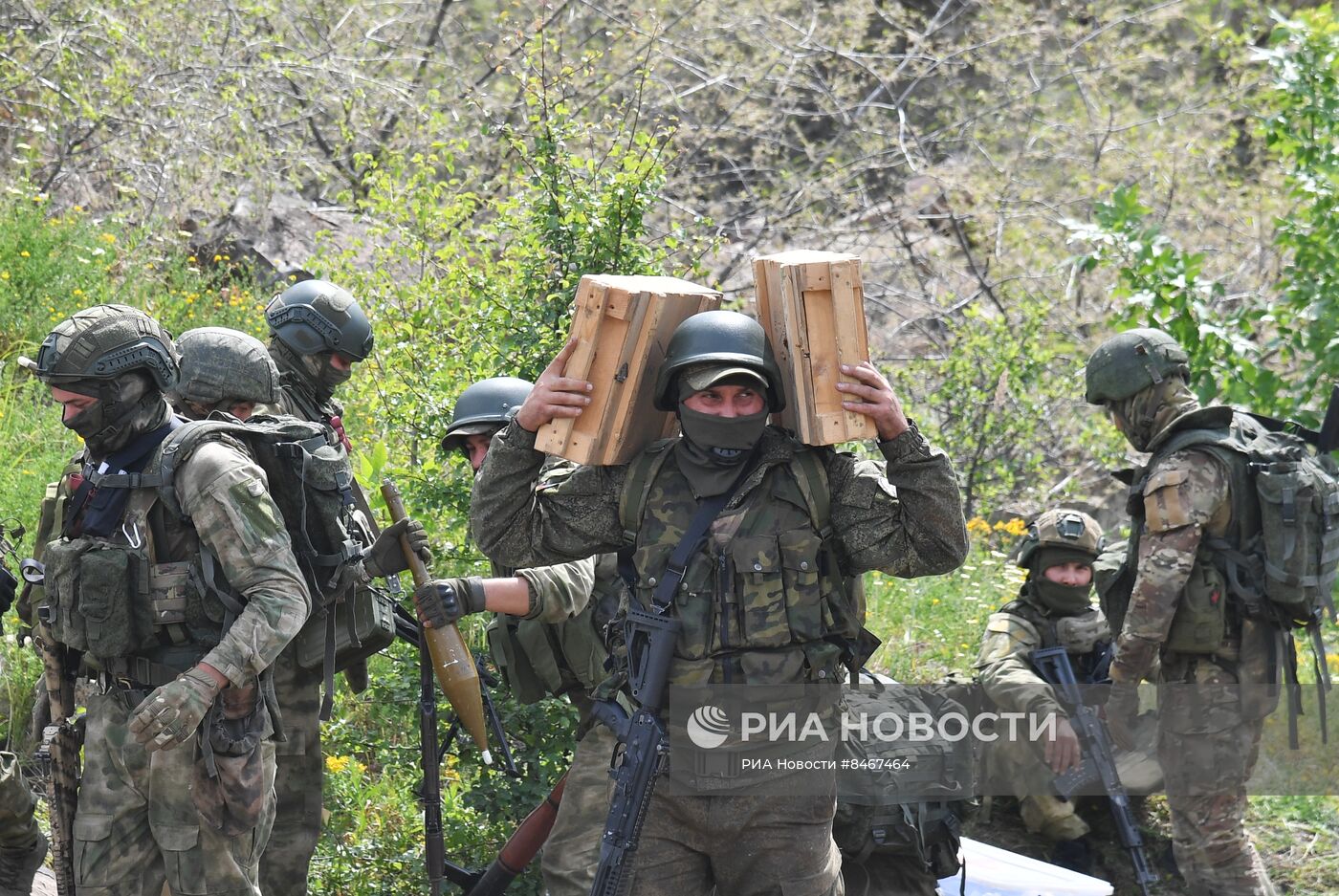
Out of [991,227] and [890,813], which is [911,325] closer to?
[991,227]

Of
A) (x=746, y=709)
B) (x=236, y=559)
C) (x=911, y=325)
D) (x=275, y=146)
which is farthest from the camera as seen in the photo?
(x=911, y=325)

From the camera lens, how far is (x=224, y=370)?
476 centimetres

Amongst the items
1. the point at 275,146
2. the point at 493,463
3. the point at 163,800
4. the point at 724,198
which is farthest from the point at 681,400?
the point at 724,198

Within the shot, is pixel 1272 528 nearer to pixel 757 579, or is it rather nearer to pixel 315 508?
pixel 757 579

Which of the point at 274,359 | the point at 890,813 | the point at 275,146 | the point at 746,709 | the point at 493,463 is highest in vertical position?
the point at 275,146

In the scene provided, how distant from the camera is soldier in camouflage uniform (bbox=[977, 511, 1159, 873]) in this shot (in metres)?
6.39

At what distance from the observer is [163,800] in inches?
162

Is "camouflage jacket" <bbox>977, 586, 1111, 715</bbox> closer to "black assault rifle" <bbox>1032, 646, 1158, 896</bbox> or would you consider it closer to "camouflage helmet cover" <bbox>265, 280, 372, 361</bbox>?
"black assault rifle" <bbox>1032, 646, 1158, 896</bbox>

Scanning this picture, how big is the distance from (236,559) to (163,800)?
2.41 feet

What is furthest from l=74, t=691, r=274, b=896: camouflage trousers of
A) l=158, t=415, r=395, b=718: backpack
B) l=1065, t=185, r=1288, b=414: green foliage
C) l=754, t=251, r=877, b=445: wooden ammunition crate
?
l=1065, t=185, r=1288, b=414: green foliage

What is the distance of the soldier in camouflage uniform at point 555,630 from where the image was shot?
4559 millimetres

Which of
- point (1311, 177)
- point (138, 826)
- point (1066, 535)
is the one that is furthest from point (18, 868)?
point (1311, 177)

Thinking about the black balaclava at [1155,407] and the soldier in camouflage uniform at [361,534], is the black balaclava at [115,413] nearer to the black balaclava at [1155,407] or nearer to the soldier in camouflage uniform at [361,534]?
the soldier in camouflage uniform at [361,534]

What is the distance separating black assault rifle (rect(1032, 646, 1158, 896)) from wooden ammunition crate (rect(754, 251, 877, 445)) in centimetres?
304
